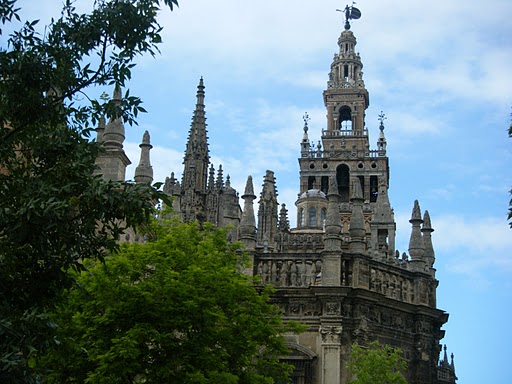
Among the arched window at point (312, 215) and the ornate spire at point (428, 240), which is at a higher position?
the arched window at point (312, 215)

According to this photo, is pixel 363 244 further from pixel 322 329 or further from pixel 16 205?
pixel 16 205

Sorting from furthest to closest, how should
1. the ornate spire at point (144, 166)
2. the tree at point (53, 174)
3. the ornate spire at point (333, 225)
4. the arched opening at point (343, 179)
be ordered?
the arched opening at point (343, 179) → the ornate spire at point (144, 166) → the ornate spire at point (333, 225) → the tree at point (53, 174)

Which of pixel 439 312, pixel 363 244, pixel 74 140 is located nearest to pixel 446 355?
pixel 439 312

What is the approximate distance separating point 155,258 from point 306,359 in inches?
299

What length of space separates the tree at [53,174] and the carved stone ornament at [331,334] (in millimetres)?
15014

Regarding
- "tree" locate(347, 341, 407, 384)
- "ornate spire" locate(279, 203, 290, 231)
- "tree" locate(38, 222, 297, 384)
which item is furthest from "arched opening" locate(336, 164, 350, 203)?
"tree" locate(38, 222, 297, 384)

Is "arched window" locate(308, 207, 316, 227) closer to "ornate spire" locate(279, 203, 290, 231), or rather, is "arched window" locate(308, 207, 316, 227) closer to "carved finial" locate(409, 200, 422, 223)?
"ornate spire" locate(279, 203, 290, 231)

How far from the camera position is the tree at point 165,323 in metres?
18.8

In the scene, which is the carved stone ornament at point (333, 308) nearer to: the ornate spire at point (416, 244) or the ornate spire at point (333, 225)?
the ornate spire at point (333, 225)

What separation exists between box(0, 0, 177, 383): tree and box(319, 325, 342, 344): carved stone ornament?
1501 centimetres

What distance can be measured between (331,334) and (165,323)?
824 cm

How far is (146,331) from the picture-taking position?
737 inches

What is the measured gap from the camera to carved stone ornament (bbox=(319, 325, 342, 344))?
26.0 metres

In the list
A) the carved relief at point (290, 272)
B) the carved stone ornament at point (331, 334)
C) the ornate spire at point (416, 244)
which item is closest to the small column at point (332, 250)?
the carved relief at point (290, 272)
